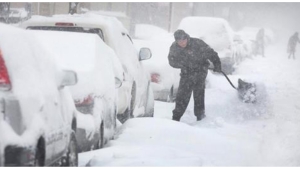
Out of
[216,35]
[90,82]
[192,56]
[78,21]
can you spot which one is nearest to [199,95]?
[192,56]

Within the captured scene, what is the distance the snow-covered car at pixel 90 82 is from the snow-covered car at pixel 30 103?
0.90m

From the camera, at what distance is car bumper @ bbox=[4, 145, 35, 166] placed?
3.81 metres

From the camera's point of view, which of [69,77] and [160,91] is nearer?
[69,77]

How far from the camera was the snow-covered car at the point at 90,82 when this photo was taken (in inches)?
237

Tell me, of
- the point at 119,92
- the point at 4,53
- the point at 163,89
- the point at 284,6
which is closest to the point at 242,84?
the point at 163,89

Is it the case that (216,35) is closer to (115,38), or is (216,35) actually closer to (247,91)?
(247,91)

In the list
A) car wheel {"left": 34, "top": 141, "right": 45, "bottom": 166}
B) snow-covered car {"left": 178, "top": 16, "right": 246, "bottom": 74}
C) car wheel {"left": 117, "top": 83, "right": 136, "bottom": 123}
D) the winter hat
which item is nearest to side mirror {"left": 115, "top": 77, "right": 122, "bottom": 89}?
car wheel {"left": 117, "top": 83, "right": 136, "bottom": 123}

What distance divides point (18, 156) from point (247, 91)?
27.5 feet

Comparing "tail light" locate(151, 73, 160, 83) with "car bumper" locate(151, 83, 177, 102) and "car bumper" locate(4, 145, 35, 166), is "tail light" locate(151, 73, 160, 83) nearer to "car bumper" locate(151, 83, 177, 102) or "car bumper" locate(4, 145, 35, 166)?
"car bumper" locate(151, 83, 177, 102)

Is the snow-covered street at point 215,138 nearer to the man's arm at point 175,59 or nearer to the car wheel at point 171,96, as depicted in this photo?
the car wheel at point 171,96

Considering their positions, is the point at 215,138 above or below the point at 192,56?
below

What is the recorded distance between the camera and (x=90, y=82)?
614 centimetres

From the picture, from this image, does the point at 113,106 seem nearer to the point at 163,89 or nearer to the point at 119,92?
the point at 119,92

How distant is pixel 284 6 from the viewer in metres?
73.9
